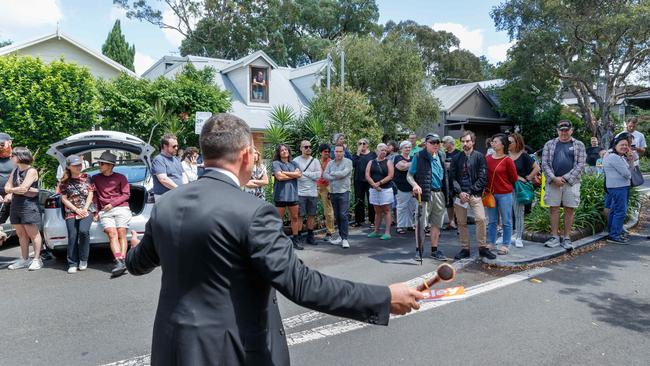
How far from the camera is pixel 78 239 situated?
699 cm

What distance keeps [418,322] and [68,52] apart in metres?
23.4

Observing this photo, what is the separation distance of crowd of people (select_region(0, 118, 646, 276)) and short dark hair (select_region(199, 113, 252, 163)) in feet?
14.1

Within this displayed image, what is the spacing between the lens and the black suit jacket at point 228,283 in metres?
1.80

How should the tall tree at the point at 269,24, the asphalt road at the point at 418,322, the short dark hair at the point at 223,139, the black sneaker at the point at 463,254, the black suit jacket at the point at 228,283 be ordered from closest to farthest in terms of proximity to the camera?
1. the black suit jacket at the point at 228,283
2. the short dark hair at the point at 223,139
3. the asphalt road at the point at 418,322
4. the black sneaker at the point at 463,254
5. the tall tree at the point at 269,24

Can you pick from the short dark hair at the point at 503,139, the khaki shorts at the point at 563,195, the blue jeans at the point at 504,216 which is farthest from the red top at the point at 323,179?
the khaki shorts at the point at 563,195

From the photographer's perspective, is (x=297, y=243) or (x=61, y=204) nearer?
(x=61, y=204)

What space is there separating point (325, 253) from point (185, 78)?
12.6m

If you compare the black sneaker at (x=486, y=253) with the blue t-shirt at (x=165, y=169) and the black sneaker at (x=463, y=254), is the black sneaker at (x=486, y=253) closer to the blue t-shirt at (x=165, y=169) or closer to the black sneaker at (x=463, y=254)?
the black sneaker at (x=463, y=254)

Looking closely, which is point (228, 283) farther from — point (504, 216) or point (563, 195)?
point (563, 195)

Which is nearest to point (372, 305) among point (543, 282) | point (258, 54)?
point (543, 282)

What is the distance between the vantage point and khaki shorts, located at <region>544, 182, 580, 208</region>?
7559 millimetres

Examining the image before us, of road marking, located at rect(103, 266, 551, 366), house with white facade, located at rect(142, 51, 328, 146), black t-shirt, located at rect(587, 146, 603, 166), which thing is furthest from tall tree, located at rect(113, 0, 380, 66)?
road marking, located at rect(103, 266, 551, 366)

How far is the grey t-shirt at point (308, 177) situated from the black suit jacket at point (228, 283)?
6673 mm

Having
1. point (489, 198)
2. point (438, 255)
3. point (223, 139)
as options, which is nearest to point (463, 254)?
point (438, 255)
